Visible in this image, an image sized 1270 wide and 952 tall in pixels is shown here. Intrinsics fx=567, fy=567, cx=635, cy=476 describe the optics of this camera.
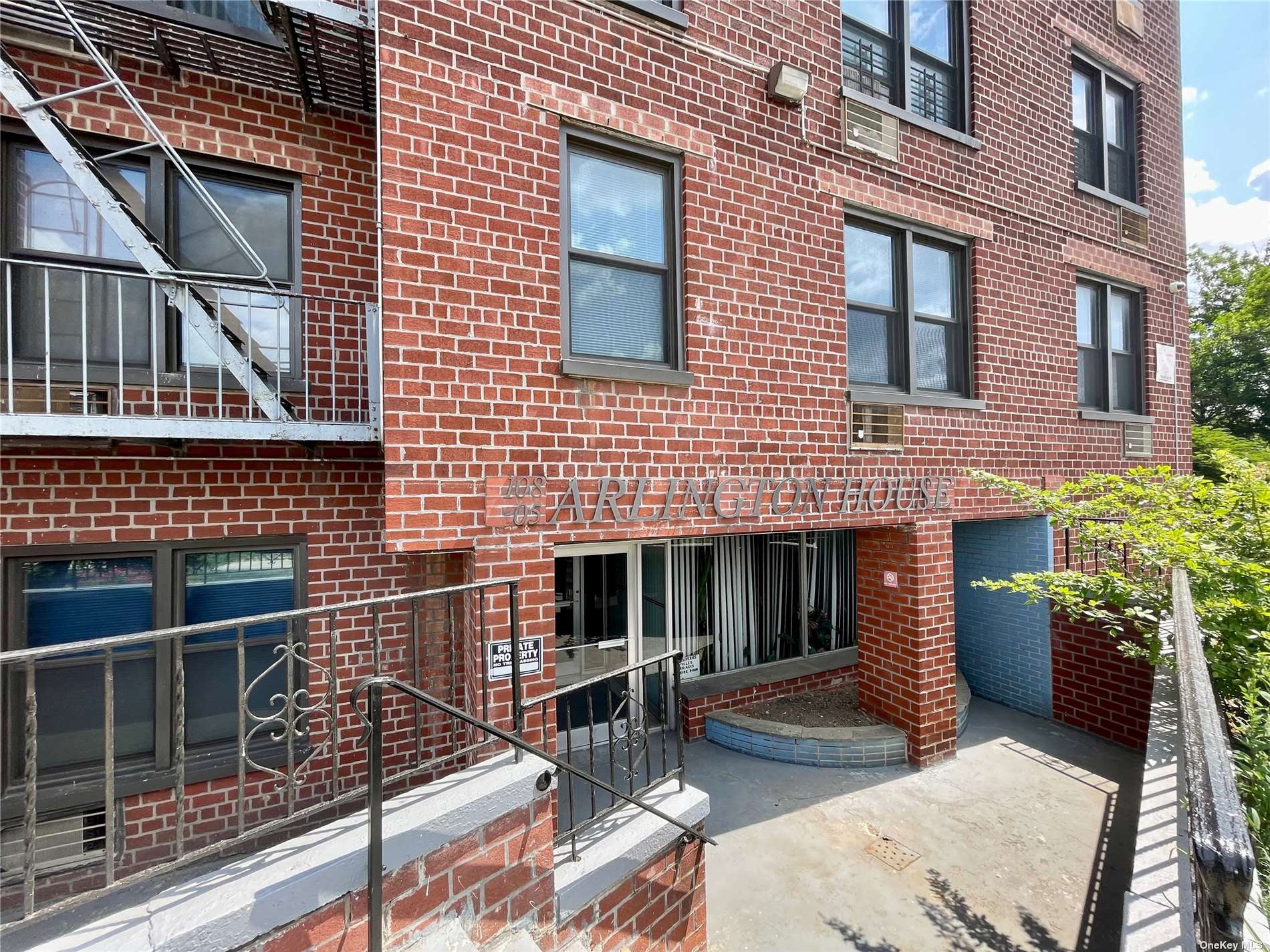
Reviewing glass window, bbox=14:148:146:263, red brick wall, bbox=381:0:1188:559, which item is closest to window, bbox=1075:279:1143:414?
red brick wall, bbox=381:0:1188:559

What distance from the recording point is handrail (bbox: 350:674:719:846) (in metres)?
2.00

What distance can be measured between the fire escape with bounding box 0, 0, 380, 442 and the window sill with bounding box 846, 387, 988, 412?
4.01m

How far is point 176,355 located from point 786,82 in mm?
5084

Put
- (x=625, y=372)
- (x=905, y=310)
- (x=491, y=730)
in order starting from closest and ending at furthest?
(x=491, y=730) < (x=625, y=372) < (x=905, y=310)

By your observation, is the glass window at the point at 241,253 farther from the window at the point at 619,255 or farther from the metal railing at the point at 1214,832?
the metal railing at the point at 1214,832

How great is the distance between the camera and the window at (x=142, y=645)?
3.60 meters

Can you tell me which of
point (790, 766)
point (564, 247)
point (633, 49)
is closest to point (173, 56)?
point (564, 247)

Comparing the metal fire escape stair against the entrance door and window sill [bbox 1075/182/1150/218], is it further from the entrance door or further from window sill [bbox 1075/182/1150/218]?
window sill [bbox 1075/182/1150/218]

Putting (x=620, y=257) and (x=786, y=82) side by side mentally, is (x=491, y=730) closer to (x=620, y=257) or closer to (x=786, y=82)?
(x=620, y=257)

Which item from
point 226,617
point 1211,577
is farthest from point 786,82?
point 226,617

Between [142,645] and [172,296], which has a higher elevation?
[172,296]

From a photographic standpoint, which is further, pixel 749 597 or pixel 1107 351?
pixel 1107 351

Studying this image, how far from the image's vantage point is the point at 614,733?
13.8 ft

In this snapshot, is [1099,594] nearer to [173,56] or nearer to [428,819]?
[428,819]
